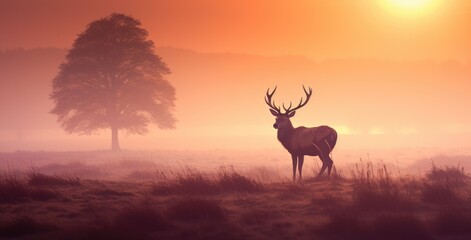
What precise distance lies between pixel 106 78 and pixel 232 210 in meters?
32.3

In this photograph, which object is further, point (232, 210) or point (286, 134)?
point (286, 134)

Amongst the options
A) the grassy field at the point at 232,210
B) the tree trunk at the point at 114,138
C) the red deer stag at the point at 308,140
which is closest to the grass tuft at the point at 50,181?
the grassy field at the point at 232,210

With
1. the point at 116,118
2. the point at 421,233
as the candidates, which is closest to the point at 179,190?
the point at 421,233

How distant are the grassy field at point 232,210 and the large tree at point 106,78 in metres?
27.6

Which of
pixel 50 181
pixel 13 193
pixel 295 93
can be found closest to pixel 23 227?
pixel 13 193

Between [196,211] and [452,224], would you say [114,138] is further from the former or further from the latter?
[452,224]

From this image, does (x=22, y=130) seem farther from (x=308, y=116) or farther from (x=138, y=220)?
(x=138, y=220)

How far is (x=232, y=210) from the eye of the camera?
37.1 ft

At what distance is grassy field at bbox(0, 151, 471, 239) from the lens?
31.7ft

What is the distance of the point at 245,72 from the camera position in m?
100

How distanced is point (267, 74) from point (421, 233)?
301 ft

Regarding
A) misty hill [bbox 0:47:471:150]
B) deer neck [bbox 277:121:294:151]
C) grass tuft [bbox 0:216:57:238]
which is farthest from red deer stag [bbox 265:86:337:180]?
misty hill [bbox 0:47:471:150]

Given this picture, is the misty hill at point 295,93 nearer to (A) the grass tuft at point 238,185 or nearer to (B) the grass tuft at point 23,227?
(A) the grass tuft at point 238,185

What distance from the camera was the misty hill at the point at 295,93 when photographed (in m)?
77.4
